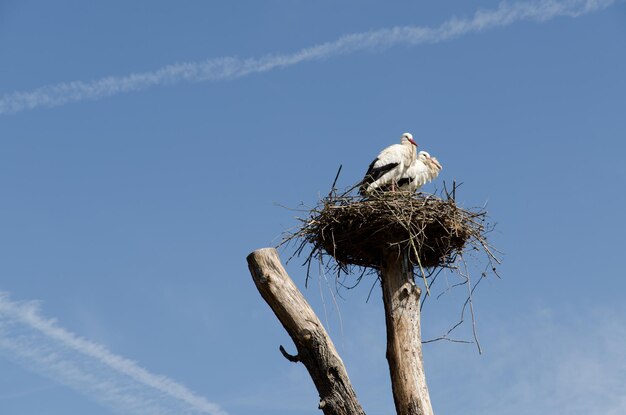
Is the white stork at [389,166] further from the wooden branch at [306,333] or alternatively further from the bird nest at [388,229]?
the wooden branch at [306,333]

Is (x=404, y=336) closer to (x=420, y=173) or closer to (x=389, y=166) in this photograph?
(x=389, y=166)

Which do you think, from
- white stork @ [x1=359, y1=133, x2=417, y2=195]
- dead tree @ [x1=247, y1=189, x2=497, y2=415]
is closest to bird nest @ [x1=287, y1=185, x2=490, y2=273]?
dead tree @ [x1=247, y1=189, x2=497, y2=415]

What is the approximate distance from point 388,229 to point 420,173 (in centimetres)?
255

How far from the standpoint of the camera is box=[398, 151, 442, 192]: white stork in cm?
1062

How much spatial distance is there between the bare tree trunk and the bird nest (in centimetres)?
21

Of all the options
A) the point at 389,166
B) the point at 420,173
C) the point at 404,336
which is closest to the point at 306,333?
Result: the point at 404,336

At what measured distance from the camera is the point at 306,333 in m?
7.15

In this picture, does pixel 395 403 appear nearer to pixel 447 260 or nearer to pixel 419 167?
pixel 447 260

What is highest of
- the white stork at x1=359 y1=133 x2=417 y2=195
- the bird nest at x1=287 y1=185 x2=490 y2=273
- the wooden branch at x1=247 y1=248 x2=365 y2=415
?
the white stork at x1=359 y1=133 x2=417 y2=195

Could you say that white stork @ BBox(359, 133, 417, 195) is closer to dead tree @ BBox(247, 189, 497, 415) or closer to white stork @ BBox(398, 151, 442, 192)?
white stork @ BBox(398, 151, 442, 192)

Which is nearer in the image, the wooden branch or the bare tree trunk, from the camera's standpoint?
the wooden branch

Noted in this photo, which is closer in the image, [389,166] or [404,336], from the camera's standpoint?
[404,336]

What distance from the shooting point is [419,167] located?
10812mm

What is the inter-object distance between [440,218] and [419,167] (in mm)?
2334
